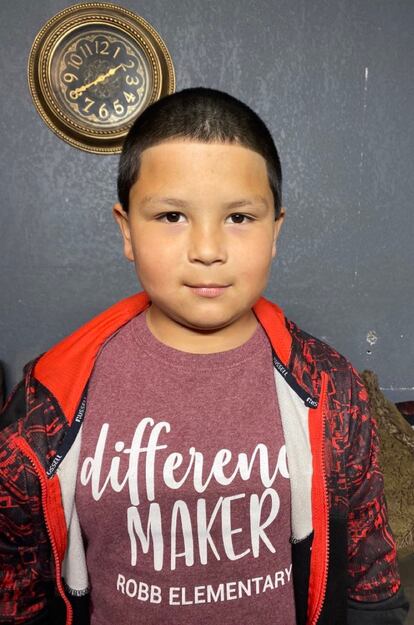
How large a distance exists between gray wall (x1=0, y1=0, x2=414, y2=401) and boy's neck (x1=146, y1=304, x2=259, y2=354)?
1.86m

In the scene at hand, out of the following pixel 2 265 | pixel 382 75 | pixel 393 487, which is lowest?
pixel 393 487

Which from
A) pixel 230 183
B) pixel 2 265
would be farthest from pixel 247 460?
pixel 2 265

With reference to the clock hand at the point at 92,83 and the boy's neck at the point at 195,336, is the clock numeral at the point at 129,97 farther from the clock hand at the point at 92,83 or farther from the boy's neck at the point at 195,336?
the boy's neck at the point at 195,336

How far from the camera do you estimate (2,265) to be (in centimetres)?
258

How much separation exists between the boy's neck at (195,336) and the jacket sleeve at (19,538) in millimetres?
229

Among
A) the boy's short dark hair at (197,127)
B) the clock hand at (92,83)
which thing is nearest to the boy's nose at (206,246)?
the boy's short dark hair at (197,127)

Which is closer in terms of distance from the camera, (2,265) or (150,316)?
(150,316)

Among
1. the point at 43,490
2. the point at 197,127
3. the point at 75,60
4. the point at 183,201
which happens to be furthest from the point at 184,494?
the point at 75,60

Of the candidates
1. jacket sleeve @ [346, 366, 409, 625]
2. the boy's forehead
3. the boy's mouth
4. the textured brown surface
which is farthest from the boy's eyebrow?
the textured brown surface

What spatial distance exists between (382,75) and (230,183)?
231cm

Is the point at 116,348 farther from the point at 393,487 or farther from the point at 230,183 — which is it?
the point at 393,487

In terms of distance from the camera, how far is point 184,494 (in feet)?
2.54

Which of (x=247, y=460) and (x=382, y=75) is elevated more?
(x=382, y=75)

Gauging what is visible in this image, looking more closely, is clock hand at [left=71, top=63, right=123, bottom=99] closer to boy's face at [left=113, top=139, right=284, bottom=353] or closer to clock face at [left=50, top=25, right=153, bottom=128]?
clock face at [left=50, top=25, right=153, bottom=128]
